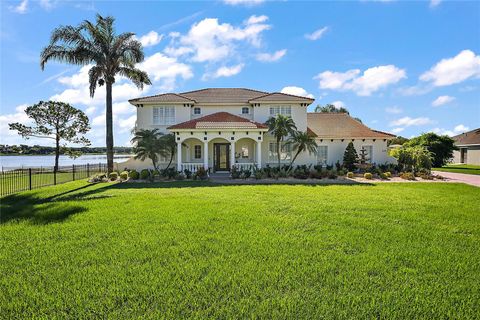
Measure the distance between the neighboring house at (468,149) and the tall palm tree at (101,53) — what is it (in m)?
40.8

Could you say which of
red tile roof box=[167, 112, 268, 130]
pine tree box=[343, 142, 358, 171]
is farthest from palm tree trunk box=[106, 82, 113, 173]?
pine tree box=[343, 142, 358, 171]

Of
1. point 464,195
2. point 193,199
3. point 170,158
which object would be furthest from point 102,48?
point 464,195

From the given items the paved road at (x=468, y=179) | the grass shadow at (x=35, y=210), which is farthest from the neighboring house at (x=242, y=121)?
the grass shadow at (x=35, y=210)

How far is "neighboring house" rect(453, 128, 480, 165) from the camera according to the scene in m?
34.4

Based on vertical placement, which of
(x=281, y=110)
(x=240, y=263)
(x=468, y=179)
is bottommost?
(x=240, y=263)

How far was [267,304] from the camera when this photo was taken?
11.4ft

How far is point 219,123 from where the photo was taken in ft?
64.5

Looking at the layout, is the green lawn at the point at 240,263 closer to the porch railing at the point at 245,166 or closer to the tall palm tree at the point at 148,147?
the tall palm tree at the point at 148,147

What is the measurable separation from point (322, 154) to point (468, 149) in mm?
27735

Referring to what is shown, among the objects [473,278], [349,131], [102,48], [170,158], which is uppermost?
[102,48]

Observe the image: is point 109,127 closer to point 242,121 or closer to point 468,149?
point 242,121

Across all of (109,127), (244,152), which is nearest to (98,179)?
(109,127)

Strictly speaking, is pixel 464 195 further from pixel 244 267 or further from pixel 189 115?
pixel 189 115

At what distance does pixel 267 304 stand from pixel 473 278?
3.53 meters
